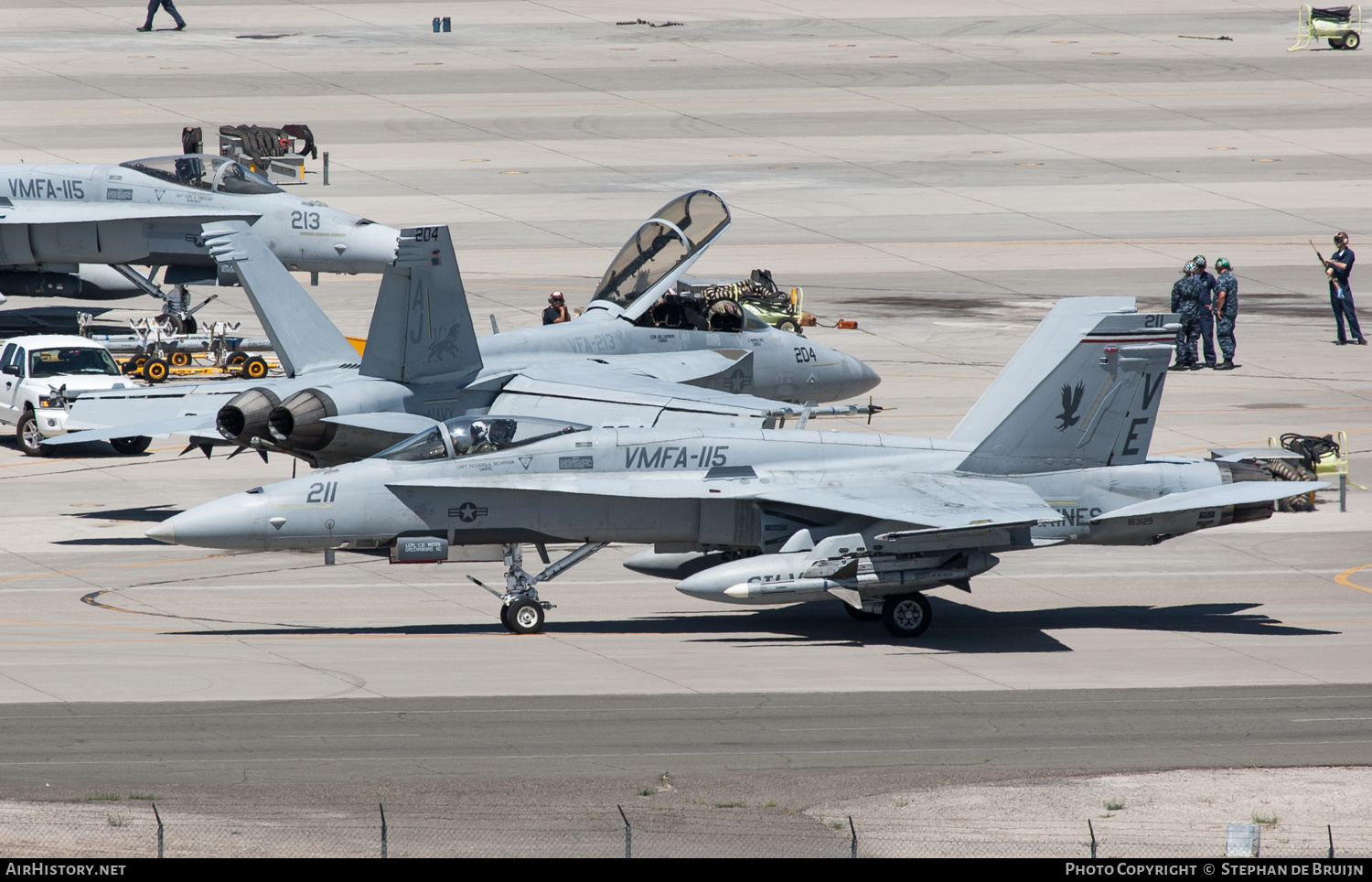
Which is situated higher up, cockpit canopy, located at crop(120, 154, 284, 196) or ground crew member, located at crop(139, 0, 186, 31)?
ground crew member, located at crop(139, 0, 186, 31)

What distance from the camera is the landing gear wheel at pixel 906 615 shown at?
19.3m

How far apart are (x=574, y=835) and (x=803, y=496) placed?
7.86 meters

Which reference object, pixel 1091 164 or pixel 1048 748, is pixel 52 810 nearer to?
pixel 1048 748

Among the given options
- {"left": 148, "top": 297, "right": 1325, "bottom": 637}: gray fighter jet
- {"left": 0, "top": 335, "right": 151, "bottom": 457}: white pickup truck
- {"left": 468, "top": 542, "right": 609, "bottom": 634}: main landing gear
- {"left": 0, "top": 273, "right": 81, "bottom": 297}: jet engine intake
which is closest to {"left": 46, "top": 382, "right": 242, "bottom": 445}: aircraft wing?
{"left": 148, "top": 297, "right": 1325, "bottom": 637}: gray fighter jet

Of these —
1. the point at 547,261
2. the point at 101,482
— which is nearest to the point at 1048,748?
the point at 101,482

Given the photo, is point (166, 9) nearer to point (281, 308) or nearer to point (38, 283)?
point (38, 283)

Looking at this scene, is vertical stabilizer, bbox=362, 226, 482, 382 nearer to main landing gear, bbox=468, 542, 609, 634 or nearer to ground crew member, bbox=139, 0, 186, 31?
main landing gear, bbox=468, 542, 609, 634

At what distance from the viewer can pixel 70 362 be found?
98.2 ft

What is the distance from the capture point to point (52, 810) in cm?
1248

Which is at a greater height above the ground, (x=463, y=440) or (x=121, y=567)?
(x=463, y=440)

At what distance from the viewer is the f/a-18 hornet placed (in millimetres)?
21438

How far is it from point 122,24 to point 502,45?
726 inches

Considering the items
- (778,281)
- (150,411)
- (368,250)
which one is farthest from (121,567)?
(778,281)

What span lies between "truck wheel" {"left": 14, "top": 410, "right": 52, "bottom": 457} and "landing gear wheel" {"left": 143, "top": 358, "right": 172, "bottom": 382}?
3832mm
